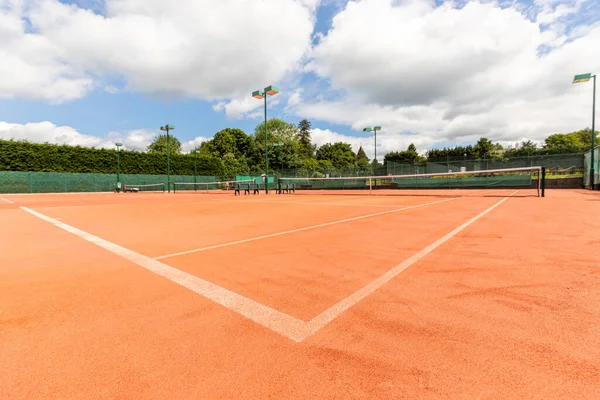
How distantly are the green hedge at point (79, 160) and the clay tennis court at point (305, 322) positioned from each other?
4028 centimetres

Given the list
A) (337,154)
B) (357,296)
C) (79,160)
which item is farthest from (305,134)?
(357,296)

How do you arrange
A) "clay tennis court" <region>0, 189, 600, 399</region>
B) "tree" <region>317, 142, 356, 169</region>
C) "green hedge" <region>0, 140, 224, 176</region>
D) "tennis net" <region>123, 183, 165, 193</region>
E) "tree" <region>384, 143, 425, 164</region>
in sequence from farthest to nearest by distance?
"tree" <region>317, 142, 356, 169</region> < "tree" <region>384, 143, 425, 164</region> < "tennis net" <region>123, 183, 165, 193</region> < "green hedge" <region>0, 140, 224, 176</region> < "clay tennis court" <region>0, 189, 600, 399</region>

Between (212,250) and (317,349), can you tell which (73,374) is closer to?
(317,349)

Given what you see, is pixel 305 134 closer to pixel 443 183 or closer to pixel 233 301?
pixel 443 183

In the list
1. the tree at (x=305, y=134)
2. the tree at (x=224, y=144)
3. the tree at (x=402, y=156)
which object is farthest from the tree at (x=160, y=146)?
the tree at (x=402, y=156)

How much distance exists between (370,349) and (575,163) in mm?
33227

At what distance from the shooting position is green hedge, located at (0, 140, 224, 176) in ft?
107

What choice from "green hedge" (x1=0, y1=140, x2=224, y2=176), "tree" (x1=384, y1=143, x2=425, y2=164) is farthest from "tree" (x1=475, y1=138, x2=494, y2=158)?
"green hedge" (x1=0, y1=140, x2=224, y2=176)

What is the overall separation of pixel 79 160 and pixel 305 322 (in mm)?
46081

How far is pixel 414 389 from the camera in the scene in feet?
4.68

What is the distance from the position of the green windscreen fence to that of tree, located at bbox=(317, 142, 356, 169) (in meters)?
67.0

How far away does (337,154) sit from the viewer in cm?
10281

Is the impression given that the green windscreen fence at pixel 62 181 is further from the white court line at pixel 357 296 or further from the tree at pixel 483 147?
the tree at pixel 483 147

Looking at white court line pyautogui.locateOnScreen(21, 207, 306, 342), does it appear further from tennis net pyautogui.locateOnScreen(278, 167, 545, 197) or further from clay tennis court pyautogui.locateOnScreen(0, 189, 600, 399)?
tennis net pyautogui.locateOnScreen(278, 167, 545, 197)
